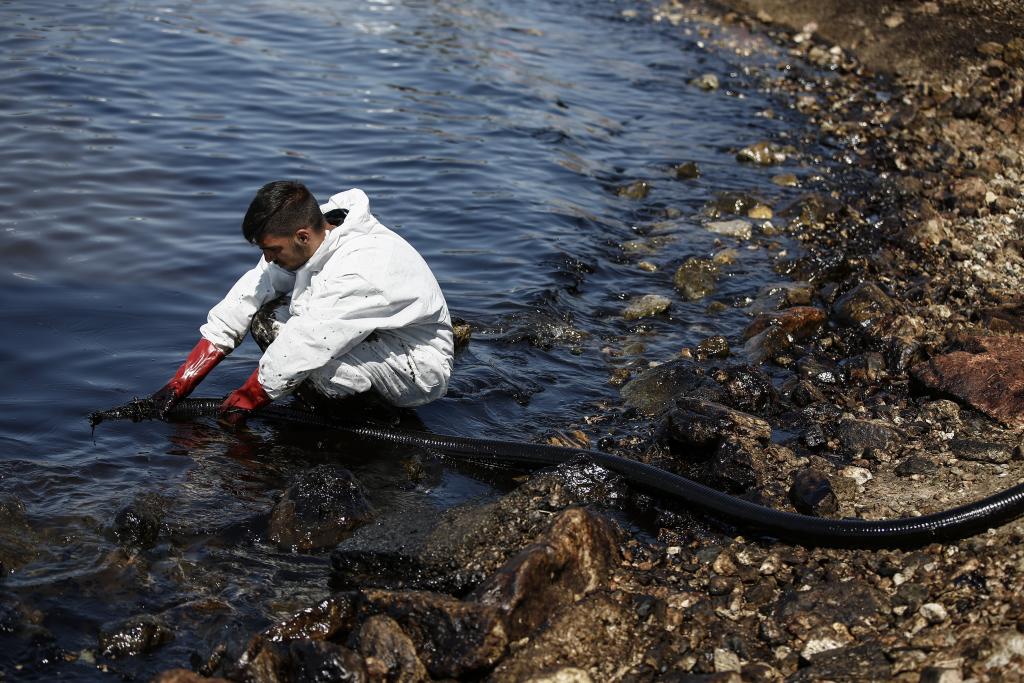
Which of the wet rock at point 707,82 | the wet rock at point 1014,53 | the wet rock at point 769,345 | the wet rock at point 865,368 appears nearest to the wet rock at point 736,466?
the wet rock at point 865,368

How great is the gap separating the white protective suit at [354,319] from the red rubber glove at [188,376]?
0.07 meters

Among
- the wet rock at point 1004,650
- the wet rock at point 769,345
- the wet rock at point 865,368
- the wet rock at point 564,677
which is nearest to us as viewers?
the wet rock at point 1004,650

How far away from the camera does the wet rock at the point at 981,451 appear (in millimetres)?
5801

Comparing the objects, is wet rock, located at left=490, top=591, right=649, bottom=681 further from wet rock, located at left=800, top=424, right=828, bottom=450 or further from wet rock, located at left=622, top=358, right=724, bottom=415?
wet rock, located at left=622, top=358, right=724, bottom=415

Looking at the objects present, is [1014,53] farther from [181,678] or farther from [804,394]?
[181,678]

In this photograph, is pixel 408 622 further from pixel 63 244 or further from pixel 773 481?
pixel 63 244

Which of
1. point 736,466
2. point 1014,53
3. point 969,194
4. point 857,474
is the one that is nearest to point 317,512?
point 736,466

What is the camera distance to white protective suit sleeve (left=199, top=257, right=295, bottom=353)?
6723 mm

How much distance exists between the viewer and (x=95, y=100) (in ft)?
42.0

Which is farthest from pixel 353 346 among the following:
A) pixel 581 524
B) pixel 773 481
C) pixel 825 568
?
pixel 825 568

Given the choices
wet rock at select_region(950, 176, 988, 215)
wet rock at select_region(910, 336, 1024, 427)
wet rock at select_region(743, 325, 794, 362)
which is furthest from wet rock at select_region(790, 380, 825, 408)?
wet rock at select_region(950, 176, 988, 215)

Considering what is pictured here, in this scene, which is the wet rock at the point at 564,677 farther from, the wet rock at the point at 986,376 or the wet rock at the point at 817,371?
the wet rock at the point at 817,371

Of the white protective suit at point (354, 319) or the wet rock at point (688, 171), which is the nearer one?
the white protective suit at point (354, 319)

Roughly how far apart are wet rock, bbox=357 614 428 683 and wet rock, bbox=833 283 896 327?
4.80m
